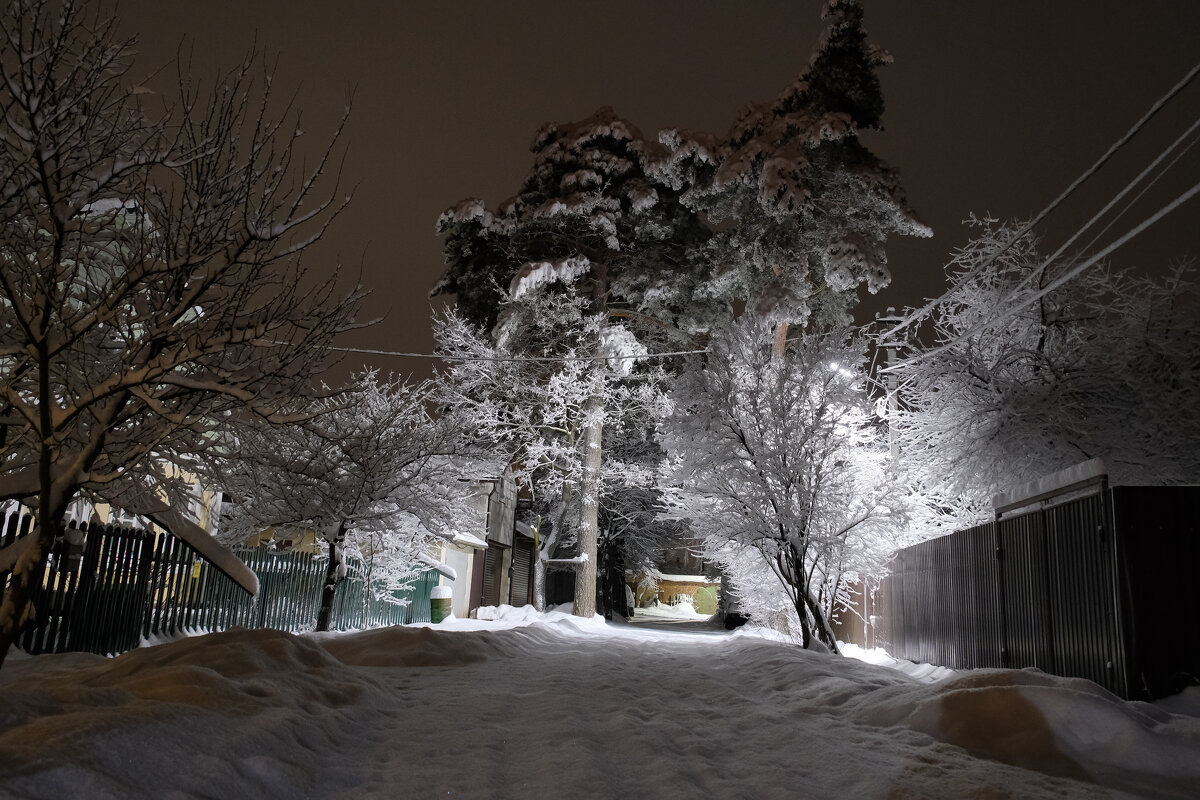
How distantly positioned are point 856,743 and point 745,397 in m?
8.18

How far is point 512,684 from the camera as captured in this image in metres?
8.07

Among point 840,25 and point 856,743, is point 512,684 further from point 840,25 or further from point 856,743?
point 840,25

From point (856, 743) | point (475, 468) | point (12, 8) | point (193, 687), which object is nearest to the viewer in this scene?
point (12, 8)

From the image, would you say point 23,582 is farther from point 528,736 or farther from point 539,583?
point 539,583

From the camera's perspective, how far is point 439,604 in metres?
19.5

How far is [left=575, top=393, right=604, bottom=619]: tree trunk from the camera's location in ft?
77.2

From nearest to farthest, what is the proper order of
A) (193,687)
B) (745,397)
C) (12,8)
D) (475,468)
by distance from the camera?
(12,8) < (193,687) < (745,397) < (475,468)

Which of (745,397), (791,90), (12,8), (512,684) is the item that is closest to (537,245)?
(791,90)

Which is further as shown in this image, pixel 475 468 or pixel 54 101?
pixel 475 468

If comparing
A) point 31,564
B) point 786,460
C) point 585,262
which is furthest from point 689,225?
point 31,564

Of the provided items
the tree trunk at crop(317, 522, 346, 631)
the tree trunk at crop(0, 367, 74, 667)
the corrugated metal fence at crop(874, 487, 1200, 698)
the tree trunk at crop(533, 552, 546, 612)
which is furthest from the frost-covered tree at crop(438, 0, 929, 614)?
the tree trunk at crop(0, 367, 74, 667)

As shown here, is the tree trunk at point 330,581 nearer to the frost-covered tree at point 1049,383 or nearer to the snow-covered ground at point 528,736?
the snow-covered ground at point 528,736

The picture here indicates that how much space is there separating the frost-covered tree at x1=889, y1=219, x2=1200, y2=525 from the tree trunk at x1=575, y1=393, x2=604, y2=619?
11121 millimetres

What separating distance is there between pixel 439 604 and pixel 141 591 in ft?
33.0
